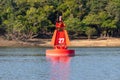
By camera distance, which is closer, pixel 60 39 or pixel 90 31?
pixel 60 39

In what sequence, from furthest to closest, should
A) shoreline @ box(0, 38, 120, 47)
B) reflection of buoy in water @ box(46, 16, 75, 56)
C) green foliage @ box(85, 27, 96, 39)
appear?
green foliage @ box(85, 27, 96, 39)
shoreline @ box(0, 38, 120, 47)
reflection of buoy in water @ box(46, 16, 75, 56)

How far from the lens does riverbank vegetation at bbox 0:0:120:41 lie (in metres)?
113

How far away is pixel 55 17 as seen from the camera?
121 meters

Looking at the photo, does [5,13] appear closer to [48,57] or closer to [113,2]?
[113,2]

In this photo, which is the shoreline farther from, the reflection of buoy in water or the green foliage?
the reflection of buoy in water

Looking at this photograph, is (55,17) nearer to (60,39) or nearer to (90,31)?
(90,31)

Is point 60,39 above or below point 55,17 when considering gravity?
below

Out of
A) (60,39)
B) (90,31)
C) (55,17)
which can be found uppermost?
(55,17)

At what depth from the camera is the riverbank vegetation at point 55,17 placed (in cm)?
11319

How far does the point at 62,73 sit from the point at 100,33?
73446mm

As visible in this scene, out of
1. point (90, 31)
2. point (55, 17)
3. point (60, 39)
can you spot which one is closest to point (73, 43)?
point (90, 31)

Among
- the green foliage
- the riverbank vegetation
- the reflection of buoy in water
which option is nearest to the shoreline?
the riverbank vegetation

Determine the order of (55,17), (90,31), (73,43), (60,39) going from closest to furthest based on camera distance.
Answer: (60,39)
(73,43)
(90,31)
(55,17)

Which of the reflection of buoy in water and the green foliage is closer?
the reflection of buoy in water
